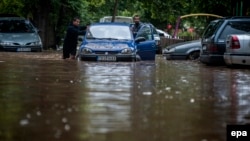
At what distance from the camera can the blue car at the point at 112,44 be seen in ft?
62.8

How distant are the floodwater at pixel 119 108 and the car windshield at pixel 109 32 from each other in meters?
6.85

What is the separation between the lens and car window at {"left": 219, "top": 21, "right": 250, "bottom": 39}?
58.6ft

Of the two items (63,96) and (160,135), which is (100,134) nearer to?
(160,135)

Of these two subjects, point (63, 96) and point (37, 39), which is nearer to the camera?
point (63, 96)

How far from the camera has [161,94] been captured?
32.3ft

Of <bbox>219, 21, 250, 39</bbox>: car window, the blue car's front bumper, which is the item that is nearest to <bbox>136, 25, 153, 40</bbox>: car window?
the blue car's front bumper

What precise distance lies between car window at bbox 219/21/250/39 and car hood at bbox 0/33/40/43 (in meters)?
11.6

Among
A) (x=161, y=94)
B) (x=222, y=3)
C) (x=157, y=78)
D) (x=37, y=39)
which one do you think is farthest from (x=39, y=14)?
(x=161, y=94)

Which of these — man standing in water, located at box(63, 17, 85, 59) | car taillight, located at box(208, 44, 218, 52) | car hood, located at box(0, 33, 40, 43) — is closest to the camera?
car taillight, located at box(208, 44, 218, 52)

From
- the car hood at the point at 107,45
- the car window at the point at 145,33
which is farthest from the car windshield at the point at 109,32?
the car window at the point at 145,33

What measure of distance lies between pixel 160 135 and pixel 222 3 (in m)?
26.3

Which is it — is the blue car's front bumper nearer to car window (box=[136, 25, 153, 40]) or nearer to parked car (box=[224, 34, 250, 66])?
car window (box=[136, 25, 153, 40])

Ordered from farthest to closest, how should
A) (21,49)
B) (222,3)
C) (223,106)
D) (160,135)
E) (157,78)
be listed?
(222,3), (21,49), (157,78), (223,106), (160,135)

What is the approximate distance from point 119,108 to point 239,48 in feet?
30.0
